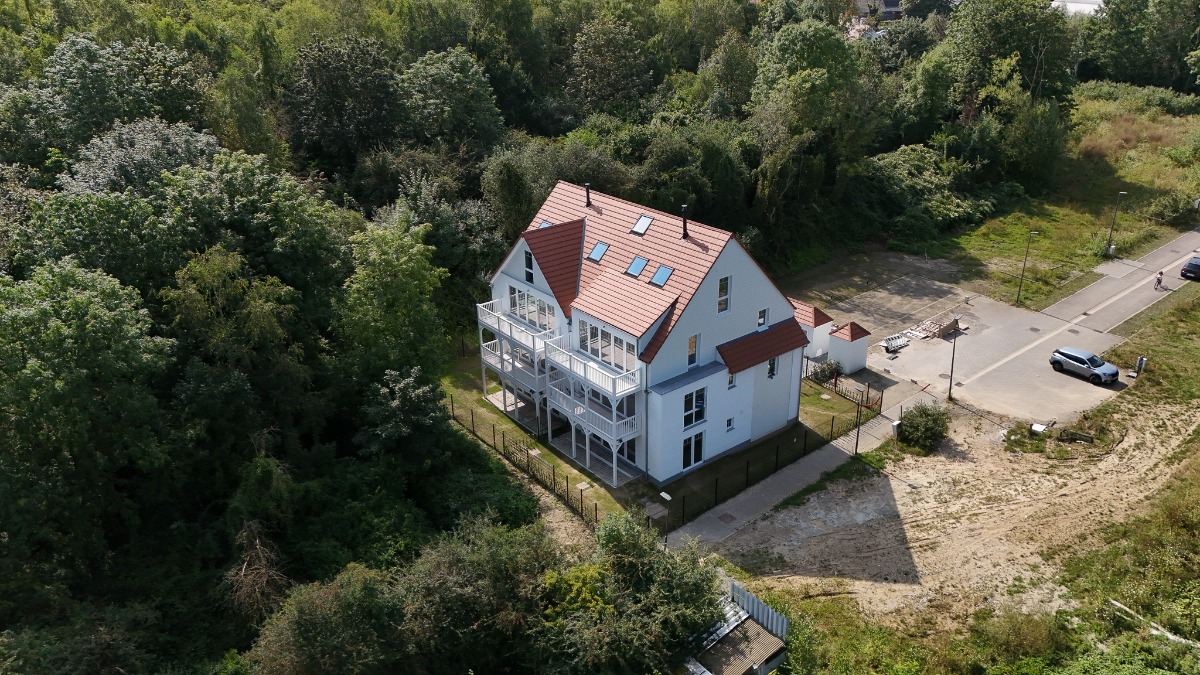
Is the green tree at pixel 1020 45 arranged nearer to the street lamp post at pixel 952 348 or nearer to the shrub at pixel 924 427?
the street lamp post at pixel 952 348

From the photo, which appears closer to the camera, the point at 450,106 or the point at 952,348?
the point at 952,348

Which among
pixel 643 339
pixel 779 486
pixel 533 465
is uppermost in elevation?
pixel 643 339

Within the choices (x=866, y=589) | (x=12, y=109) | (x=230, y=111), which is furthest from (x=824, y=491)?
(x=12, y=109)

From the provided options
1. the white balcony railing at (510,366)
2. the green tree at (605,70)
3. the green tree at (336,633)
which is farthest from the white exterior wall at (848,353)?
the green tree at (605,70)

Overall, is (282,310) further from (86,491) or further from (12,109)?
(12,109)

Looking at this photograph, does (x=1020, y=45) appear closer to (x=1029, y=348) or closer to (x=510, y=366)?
(x=1029, y=348)

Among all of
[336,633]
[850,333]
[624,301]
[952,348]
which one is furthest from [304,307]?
[952,348]

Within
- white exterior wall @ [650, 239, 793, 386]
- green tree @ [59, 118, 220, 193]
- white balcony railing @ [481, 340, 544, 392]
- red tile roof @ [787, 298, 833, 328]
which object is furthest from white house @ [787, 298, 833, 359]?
green tree @ [59, 118, 220, 193]

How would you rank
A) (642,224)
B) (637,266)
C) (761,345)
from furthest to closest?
1. (642,224)
2. (761,345)
3. (637,266)
